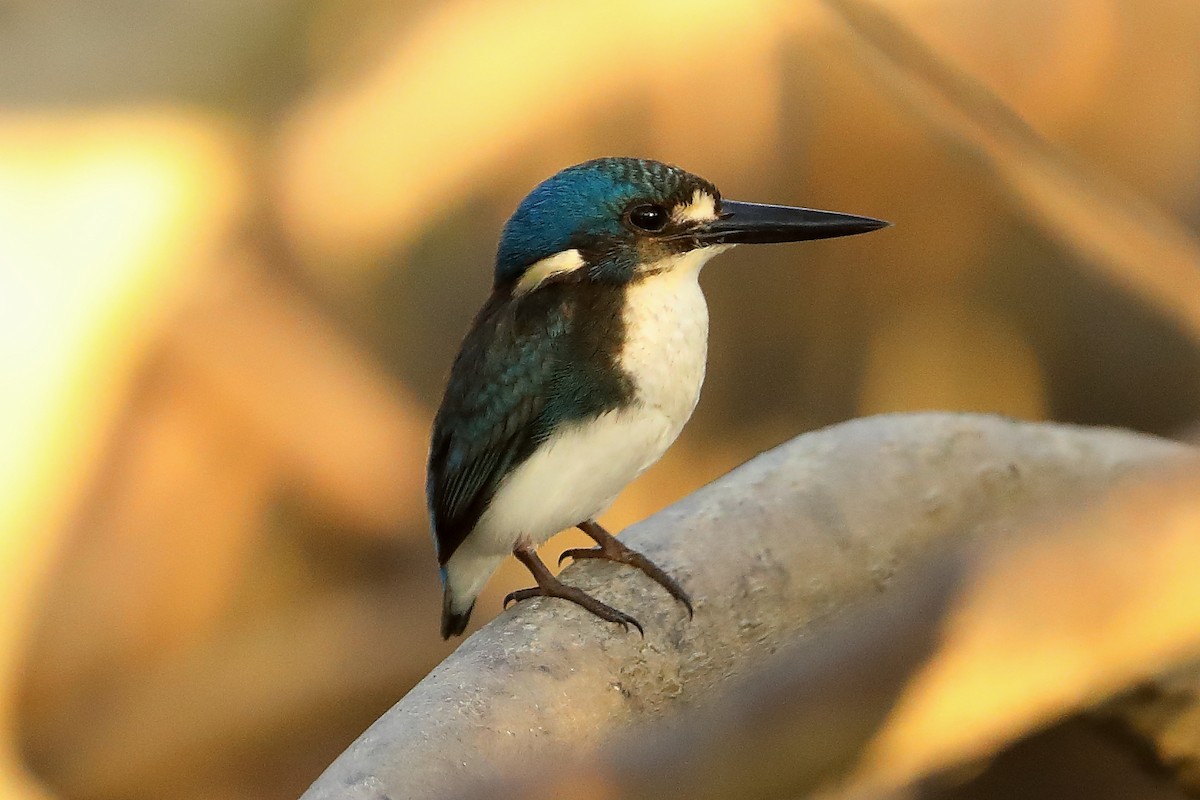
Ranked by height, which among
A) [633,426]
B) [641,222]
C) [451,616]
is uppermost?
[641,222]

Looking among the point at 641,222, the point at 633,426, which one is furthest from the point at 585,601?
the point at 641,222

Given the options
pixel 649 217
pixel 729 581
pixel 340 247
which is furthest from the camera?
pixel 340 247

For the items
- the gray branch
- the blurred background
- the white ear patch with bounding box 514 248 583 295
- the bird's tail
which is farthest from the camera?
the blurred background

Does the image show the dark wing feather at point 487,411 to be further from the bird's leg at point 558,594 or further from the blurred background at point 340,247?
the blurred background at point 340,247

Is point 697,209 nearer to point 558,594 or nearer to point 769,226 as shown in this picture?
point 769,226

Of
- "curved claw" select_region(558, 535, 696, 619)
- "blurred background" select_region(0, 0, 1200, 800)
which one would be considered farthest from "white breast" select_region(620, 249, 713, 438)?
"blurred background" select_region(0, 0, 1200, 800)

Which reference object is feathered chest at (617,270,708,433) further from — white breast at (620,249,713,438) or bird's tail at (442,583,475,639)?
bird's tail at (442,583,475,639)
